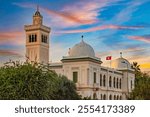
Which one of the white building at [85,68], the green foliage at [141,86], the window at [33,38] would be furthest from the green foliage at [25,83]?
the window at [33,38]

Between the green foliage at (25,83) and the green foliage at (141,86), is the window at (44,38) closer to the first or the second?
the green foliage at (141,86)

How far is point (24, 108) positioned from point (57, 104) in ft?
1.08

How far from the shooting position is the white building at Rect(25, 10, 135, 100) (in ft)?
125

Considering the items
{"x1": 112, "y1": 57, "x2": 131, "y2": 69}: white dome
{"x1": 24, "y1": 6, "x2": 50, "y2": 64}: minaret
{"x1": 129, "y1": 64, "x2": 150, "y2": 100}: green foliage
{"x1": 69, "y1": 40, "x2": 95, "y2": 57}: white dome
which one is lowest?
{"x1": 129, "y1": 64, "x2": 150, "y2": 100}: green foliage

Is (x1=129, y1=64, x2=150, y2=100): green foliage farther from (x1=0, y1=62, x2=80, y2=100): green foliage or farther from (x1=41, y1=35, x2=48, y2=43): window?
(x1=0, y1=62, x2=80, y2=100): green foliage

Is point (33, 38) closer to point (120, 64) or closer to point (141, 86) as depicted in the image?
point (120, 64)

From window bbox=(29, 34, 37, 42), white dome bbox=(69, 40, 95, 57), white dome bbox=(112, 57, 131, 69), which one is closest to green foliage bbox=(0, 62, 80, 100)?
white dome bbox=(69, 40, 95, 57)

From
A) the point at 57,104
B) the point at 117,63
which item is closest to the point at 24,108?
the point at 57,104

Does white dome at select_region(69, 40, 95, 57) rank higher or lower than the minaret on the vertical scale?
lower

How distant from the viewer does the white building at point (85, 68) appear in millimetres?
38094

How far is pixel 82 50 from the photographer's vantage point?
38.9 metres

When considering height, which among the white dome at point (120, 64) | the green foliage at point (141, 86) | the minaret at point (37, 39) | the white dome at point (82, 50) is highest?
the minaret at point (37, 39)

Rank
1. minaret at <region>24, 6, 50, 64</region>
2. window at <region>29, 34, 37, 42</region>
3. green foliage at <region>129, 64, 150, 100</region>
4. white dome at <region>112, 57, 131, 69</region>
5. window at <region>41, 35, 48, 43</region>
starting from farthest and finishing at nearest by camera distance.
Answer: white dome at <region>112, 57, 131, 69</region>
window at <region>41, 35, 48, 43</region>
window at <region>29, 34, 37, 42</region>
minaret at <region>24, 6, 50, 64</region>
green foliage at <region>129, 64, 150, 100</region>

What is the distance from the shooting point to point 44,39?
45500mm
